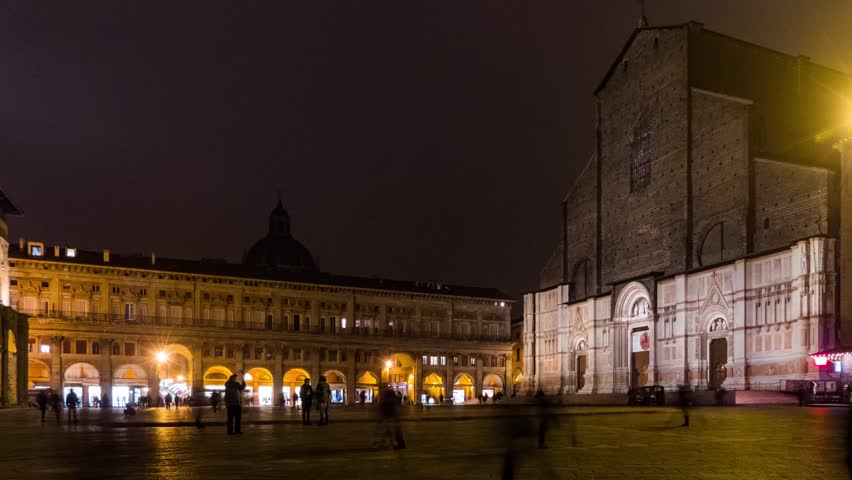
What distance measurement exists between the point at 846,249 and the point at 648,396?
37.5 feet

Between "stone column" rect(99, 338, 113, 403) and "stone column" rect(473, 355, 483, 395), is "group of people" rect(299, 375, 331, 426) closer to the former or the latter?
"stone column" rect(99, 338, 113, 403)

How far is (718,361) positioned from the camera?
46844mm

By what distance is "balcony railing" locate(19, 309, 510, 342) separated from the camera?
7338cm

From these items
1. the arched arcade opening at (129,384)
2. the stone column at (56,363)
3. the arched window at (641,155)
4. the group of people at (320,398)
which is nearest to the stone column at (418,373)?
the arched arcade opening at (129,384)

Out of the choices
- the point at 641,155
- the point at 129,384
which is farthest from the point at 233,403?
the point at 129,384

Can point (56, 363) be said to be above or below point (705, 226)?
below

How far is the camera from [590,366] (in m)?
57.4

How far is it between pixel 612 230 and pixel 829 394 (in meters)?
23.0

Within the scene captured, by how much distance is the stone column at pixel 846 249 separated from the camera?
1487 inches

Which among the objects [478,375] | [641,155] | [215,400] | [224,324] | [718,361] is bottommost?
[478,375]

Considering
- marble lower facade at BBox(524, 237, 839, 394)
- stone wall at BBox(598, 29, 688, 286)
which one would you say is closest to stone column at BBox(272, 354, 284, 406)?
marble lower facade at BBox(524, 237, 839, 394)

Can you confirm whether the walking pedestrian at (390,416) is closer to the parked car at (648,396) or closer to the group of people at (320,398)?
the group of people at (320,398)

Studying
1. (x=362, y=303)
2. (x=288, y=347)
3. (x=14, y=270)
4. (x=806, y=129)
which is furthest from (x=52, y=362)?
(x=806, y=129)

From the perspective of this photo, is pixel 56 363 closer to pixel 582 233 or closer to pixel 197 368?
pixel 197 368
